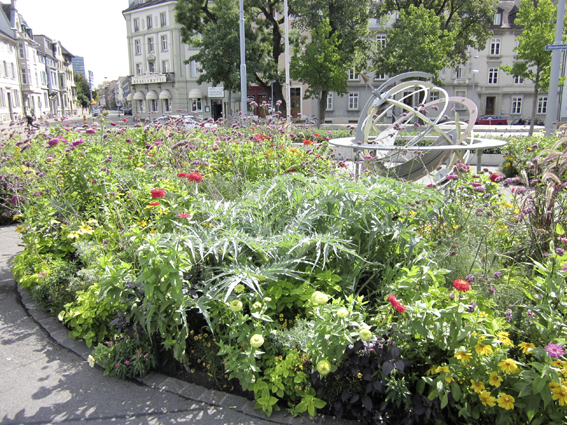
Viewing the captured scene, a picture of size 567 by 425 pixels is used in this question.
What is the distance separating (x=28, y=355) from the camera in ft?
11.2

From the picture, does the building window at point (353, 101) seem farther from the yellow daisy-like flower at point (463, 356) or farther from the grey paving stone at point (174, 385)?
the yellow daisy-like flower at point (463, 356)

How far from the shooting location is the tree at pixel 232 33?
1132 inches

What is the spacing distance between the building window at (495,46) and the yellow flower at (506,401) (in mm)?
51826

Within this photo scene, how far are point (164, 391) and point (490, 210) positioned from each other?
287 cm

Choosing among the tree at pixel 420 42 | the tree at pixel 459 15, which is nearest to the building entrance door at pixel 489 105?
the tree at pixel 459 15

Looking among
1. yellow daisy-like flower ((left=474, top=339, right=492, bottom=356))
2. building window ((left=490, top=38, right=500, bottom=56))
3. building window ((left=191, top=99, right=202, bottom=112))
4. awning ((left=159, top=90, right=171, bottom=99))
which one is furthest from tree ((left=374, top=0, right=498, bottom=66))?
yellow daisy-like flower ((left=474, top=339, right=492, bottom=356))

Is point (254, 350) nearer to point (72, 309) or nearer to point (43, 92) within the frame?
point (72, 309)

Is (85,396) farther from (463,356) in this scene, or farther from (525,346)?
(525,346)

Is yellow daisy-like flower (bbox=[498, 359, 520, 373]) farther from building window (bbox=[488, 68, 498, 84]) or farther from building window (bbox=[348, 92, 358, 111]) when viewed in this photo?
building window (bbox=[488, 68, 498, 84])

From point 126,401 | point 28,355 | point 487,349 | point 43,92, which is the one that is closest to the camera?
point 487,349

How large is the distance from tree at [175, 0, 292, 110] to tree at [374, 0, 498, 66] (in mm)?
8293

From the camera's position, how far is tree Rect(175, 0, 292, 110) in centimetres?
2875

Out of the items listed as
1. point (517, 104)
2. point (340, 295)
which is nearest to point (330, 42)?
point (340, 295)

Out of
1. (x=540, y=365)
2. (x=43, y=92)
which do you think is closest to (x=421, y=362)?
(x=540, y=365)
